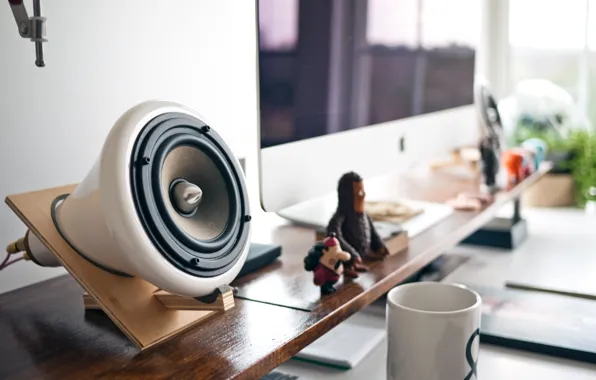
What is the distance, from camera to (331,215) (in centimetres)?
104

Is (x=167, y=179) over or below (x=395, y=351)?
over

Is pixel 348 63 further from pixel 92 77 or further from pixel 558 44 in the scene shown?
pixel 558 44

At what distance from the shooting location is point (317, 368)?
88cm

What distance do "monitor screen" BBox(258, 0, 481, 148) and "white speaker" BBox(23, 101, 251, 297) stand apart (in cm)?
17

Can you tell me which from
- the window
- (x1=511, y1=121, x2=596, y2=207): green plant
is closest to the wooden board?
(x1=511, y1=121, x2=596, y2=207): green plant

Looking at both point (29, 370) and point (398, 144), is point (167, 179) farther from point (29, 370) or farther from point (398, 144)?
point (398, 144)

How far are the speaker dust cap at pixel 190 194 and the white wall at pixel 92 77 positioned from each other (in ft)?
0.44

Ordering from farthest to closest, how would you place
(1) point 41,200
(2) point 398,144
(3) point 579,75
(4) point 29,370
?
(3) point 579,75
(2) point 398,144
(1) point 41,200
(4) point 29,370

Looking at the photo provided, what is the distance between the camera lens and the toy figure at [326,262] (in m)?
0.74

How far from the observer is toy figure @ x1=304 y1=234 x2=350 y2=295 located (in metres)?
0.74

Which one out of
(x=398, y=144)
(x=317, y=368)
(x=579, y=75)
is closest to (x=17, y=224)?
(x=317, y=368)

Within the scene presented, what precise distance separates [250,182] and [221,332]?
1.85ft

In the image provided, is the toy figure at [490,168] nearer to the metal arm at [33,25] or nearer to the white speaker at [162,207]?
the white speaker at [162,207]

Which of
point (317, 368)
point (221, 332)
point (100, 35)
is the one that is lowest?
point (317, 368)
